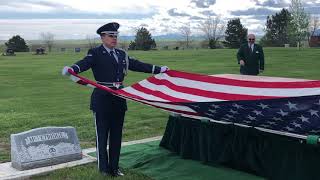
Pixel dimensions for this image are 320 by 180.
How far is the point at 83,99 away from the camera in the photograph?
13.9 meters

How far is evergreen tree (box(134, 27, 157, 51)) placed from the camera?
68.4 metres

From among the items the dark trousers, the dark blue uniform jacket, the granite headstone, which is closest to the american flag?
the dark blue uniform jacket

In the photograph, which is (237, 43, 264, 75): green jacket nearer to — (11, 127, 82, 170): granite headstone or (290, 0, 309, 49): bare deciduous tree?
(11, 127, 82, 170): granite headstone

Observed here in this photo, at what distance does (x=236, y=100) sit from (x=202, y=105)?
0.47 meters

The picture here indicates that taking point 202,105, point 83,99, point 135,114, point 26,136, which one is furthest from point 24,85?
point 202,105

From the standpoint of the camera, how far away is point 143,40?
69.0m

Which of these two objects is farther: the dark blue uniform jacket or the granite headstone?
the granite headstone

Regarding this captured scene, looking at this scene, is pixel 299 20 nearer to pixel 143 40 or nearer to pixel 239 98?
pixel 143 40

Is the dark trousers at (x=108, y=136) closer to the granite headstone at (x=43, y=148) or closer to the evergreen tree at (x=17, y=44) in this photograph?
the granite headstone at (x=43, y=148)

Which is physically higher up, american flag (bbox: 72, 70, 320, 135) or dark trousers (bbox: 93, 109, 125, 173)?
american flag (bbox: 72, 70, 320, 135)

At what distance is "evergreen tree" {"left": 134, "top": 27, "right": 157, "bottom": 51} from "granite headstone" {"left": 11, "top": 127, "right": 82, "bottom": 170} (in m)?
61.6

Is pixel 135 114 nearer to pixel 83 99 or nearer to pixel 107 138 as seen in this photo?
pixel 83 99

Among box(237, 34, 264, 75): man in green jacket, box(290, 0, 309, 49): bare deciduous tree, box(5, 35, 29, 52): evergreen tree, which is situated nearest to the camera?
box(237, 34, 264, 75): man in green jacket

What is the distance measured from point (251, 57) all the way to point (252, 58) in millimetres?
31
